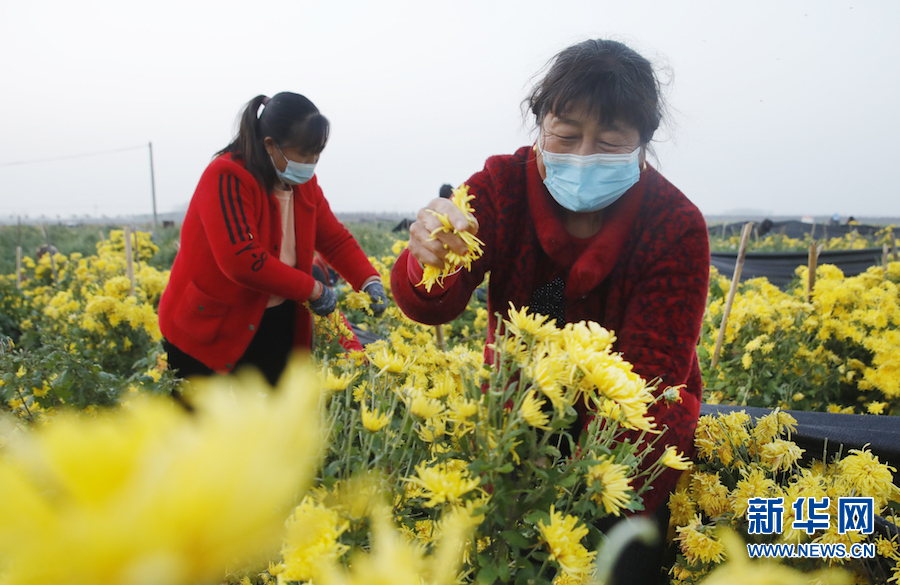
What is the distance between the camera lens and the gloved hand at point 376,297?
2314 millimetres

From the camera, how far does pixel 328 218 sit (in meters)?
2.65

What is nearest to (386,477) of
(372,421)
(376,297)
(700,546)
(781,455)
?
(372,421)

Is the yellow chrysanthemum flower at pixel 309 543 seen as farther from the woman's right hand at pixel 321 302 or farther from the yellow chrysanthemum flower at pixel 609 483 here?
the woman's right hand at pixel 321 302

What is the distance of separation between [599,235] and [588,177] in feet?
0.53

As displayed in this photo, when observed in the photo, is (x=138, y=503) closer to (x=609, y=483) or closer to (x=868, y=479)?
(x=609, y=483)

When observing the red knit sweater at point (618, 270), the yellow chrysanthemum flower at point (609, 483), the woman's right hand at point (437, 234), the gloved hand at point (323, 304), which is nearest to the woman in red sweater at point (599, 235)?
the red knit sweater at point (618, 270)

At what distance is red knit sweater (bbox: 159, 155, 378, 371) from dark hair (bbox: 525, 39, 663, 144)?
1284mm

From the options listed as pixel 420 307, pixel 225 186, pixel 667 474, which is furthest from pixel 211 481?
pixel 225 186

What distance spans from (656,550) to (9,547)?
1.39m

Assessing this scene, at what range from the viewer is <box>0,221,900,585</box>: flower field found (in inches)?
8.6

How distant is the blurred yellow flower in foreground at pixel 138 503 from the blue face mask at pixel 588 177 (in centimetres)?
121

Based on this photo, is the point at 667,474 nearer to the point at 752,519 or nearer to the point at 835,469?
the point at 752,519

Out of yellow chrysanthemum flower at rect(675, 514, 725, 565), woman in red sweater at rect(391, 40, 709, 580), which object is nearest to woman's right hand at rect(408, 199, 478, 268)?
woman in red sweater at rect(391, 40, 709, 580)

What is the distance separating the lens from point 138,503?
0.22m
